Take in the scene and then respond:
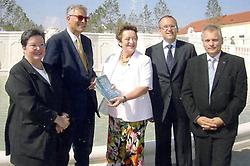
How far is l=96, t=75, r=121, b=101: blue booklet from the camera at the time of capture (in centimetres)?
295

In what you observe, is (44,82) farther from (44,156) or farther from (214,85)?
(214,85)

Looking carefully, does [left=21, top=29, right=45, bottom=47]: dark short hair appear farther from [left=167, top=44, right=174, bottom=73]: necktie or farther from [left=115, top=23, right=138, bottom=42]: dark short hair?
[left=167, top=44, right=174, bottom=73]: necktie

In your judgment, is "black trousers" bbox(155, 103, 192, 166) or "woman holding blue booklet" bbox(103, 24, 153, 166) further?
"black trousers" bbox(155, 103, 192, 166)

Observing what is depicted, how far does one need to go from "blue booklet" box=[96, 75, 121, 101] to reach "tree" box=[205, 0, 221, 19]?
39.1 m

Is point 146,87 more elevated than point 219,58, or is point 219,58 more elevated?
point 219,58

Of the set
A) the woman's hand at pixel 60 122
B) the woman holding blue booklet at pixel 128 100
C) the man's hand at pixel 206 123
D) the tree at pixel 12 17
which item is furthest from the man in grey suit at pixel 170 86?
Result: the tree at pixel 12 17

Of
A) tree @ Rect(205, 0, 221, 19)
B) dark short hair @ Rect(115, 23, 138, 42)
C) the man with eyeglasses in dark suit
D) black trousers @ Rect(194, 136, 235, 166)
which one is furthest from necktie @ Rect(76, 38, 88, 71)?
tree @ Rect(205, 0, 221, 19)

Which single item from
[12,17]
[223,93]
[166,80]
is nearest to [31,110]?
[166,80]

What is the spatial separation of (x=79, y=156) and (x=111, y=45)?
14.8 meters

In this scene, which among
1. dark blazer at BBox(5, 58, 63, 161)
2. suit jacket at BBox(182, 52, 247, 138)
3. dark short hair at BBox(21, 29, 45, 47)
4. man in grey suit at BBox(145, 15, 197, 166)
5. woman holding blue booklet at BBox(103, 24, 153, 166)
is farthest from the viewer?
man in grey suit at BBox(145, 15, 197, 166)

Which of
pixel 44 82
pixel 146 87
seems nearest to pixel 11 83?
pixel 44 82

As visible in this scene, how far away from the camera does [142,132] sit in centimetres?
318

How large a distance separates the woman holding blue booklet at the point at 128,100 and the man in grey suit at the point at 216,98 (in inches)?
17.4

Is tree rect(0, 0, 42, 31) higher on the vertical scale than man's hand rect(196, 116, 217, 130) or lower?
higher
